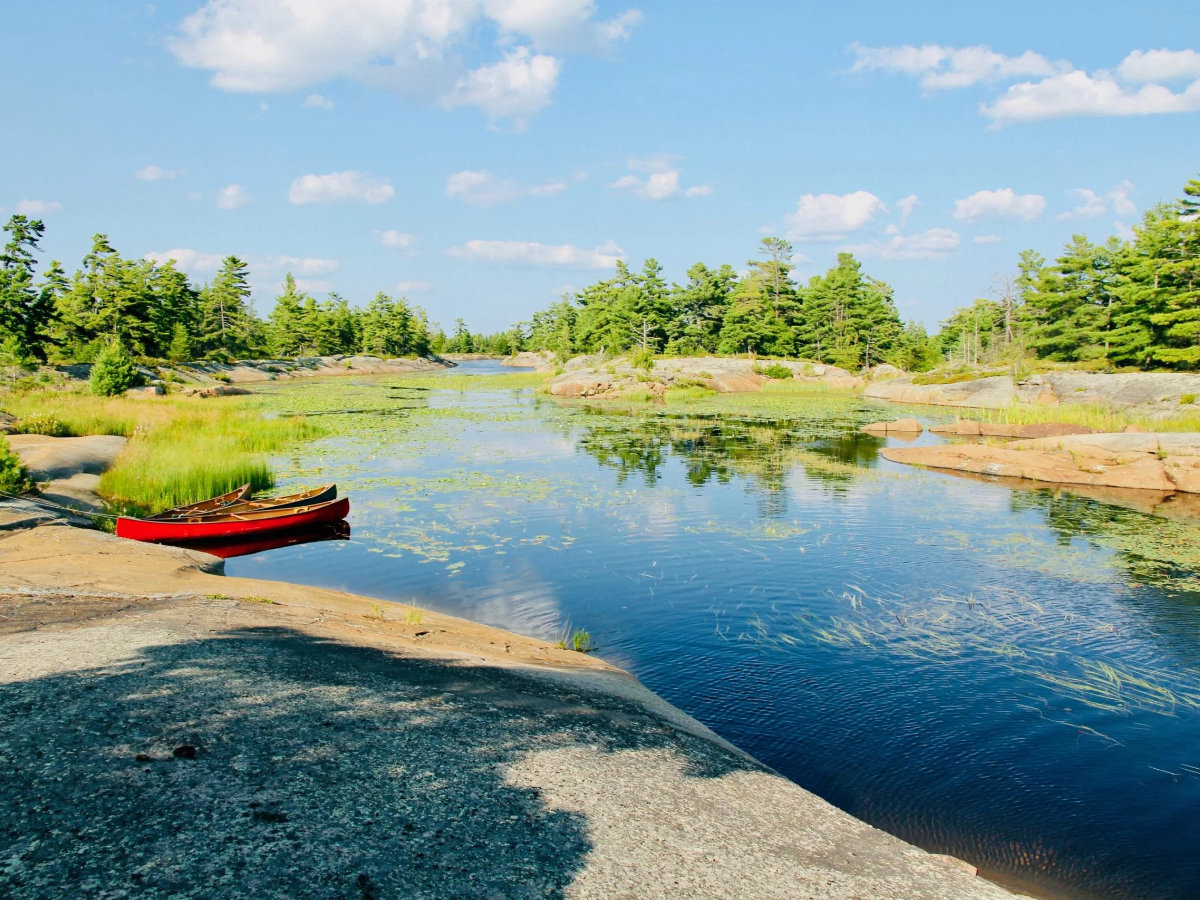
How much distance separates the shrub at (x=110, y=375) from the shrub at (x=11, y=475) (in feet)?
85.8

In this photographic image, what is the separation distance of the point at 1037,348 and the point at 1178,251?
14986 millimetres

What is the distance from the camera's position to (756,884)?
4.46 meters

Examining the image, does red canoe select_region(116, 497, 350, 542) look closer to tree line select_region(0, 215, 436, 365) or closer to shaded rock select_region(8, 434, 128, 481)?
shaded rock select_region(8, 434, 128, 481)

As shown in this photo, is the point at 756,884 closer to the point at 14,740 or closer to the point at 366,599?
the point at 14,740

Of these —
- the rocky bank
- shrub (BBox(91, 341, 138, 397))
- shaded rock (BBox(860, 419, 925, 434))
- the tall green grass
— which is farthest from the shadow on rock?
shrub (BBox(91, 341, 138, 397))

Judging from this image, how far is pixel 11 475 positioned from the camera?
15211 millimetres

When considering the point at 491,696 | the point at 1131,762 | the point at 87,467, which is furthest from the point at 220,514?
the point at 1131,762

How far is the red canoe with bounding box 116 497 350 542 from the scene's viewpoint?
14758 mm

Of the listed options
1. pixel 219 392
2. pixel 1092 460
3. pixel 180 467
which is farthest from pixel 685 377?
pixel 180 467

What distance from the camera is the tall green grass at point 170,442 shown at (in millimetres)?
18594

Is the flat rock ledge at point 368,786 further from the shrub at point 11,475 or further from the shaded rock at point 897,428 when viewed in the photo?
the shaded rock at point 897,428

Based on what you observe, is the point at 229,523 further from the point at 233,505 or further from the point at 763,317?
the point at 763,317

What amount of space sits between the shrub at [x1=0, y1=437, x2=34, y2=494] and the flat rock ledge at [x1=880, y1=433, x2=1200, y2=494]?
1052 inches

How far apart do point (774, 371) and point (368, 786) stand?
227ft
